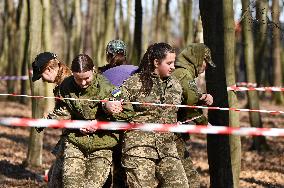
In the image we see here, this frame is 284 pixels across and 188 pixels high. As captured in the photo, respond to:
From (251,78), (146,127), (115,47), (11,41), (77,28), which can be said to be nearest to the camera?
(146,127)

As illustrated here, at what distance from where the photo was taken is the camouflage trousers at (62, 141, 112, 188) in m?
5.73

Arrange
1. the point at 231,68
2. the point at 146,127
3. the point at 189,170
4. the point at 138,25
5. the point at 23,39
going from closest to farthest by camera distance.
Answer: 1. the point at 146,127
2. the point at 189,170
3. the point at 231,68
4. the point at 138,25
5. the point at 23,39

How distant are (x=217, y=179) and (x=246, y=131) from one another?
A: 1.86 meters

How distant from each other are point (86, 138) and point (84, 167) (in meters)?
0.28

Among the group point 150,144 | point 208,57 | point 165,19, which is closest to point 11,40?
point 165,19

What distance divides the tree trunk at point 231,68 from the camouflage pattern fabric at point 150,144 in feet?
6.50

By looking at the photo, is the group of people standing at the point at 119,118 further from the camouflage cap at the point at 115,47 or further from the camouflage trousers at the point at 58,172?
the camouflage cap at the point at 115,47

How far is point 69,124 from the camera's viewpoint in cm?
559

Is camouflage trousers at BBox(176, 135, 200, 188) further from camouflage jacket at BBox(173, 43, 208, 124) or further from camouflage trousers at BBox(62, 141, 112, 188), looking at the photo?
camouflage trousers at BBox(62, 141, 112, 188)

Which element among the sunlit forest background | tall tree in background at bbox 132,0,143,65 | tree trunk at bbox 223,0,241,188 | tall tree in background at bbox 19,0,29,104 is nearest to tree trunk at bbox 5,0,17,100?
the sunlit forest background

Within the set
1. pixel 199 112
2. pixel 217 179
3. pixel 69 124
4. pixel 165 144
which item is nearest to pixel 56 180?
pixel 69 124

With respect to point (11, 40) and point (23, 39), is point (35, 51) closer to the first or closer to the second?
point (23, 39)

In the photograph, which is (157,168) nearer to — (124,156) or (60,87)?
(124,156)

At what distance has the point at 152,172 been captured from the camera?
18.5ft
